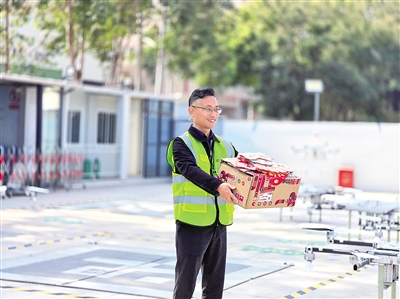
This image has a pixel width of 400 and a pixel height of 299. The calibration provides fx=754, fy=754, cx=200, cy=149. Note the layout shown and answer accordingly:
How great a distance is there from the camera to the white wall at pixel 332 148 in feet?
88.3

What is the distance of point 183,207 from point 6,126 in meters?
18.6

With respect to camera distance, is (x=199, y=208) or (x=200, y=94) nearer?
(x=199, y=208)

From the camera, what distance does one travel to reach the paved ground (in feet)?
30.2

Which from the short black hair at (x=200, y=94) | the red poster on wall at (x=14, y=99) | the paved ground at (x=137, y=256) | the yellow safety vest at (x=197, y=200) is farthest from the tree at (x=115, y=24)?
the yellow safety vest at (x=197, y=200)

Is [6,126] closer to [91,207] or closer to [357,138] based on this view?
[91,207]

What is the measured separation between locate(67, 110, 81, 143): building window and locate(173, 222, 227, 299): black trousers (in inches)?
806

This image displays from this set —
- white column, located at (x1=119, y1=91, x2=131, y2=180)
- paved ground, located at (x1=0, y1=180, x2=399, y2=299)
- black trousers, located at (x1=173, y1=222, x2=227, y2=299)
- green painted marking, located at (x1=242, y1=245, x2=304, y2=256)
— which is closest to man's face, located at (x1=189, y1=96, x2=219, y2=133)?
black trousers, located at (x1=173, y1=222, x2=227, y2=299)

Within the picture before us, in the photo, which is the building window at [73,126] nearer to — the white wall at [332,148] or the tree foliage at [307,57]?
the white wall at [332,148]

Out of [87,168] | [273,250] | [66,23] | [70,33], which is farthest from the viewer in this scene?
[66,23]

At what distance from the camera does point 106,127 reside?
2798 centimetres

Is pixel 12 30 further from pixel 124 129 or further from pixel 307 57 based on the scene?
pixel 307 57

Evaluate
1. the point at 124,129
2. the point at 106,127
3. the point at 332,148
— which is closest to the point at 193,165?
the point at 124,129

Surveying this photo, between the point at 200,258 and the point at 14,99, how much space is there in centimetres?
1847

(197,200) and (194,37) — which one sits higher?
(194,37)
